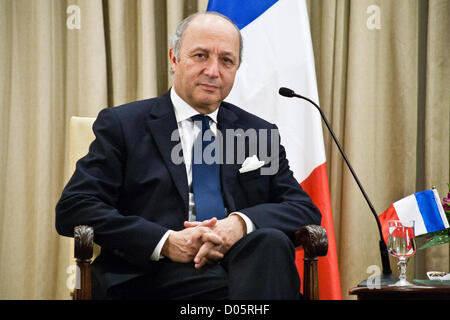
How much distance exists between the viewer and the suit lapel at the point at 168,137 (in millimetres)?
1813

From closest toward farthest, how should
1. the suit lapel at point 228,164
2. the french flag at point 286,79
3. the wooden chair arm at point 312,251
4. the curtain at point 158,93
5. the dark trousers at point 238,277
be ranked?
the dark trousers at point 238,277 < the wooden chair arm at point 312,251 < the suit lapel at point 228,164 < the french flag at point 286,79 < the curtain at point 158,93

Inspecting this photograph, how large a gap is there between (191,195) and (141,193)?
7.1 inches

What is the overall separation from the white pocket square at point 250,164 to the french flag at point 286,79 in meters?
0.60

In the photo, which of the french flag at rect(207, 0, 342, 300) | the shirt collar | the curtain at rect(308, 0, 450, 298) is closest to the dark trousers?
the shirt collar

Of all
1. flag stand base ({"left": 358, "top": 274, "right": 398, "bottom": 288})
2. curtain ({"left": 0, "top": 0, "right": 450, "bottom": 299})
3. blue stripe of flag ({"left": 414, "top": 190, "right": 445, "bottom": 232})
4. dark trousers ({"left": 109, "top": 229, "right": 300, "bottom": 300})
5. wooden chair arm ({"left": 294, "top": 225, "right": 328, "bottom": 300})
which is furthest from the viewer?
curtain ({"left": 0, "top": 0, "right": 450, "bottom": 299})

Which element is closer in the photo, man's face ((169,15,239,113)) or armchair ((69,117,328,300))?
armchair ((69,117,328,300))

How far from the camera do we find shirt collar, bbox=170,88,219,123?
197cm

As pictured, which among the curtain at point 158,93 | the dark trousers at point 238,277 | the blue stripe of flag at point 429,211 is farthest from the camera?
the curtain at point 158,93

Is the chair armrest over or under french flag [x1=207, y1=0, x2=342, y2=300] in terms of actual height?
under

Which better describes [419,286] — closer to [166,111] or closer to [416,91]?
[166,111]

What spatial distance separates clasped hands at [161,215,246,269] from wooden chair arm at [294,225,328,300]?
9.4 inches

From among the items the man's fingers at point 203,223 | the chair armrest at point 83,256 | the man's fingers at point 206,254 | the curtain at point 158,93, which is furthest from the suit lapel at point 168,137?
the curtain at point 158,93

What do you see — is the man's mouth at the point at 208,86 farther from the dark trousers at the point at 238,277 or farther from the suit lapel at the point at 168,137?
the dark trousers at the point at 238,277

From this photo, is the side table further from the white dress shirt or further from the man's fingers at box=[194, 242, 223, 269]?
the white dress shirt
